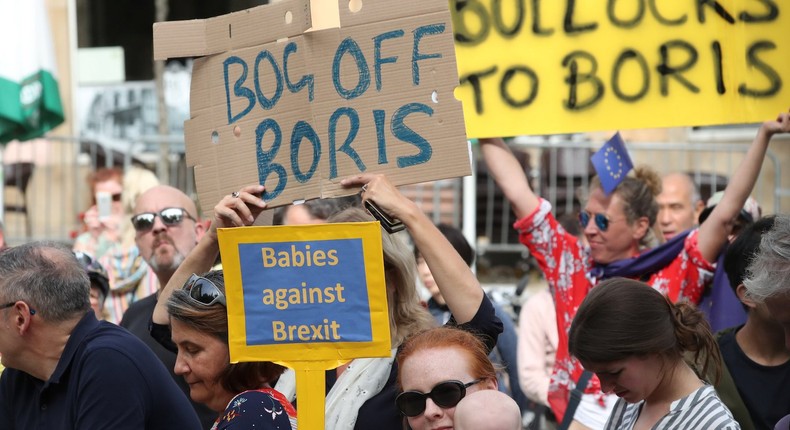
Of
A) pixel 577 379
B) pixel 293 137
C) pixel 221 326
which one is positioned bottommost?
pixel 577 379

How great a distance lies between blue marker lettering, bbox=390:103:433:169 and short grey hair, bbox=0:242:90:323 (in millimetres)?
1137

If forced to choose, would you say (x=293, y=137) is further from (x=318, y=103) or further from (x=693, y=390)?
(x=693, y=390)

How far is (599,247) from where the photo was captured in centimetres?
543

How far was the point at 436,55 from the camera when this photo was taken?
379cm

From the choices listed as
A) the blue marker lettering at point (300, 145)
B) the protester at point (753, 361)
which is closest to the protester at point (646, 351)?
the protester at point (753, 361)

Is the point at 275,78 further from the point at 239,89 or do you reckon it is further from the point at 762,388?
the point at 762,388

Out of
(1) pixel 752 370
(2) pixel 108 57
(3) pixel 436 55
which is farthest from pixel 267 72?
(2) pixel 108 57

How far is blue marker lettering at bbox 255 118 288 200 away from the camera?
398 cm

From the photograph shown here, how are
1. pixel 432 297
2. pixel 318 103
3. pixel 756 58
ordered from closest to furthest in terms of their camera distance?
pixel 318 103 < pixel 756 58 < pixel 432 297

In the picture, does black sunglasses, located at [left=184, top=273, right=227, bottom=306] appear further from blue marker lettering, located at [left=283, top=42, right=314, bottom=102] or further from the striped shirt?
the striped shirt

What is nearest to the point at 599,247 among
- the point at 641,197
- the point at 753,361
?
the point at 641,197

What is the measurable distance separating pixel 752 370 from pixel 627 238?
50.1 inches

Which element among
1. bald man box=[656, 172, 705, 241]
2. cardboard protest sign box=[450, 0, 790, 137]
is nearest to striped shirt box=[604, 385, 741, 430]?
cardboard protest sign box=[450, 0, 790, 137]

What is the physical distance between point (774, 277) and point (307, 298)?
4.73 feet
